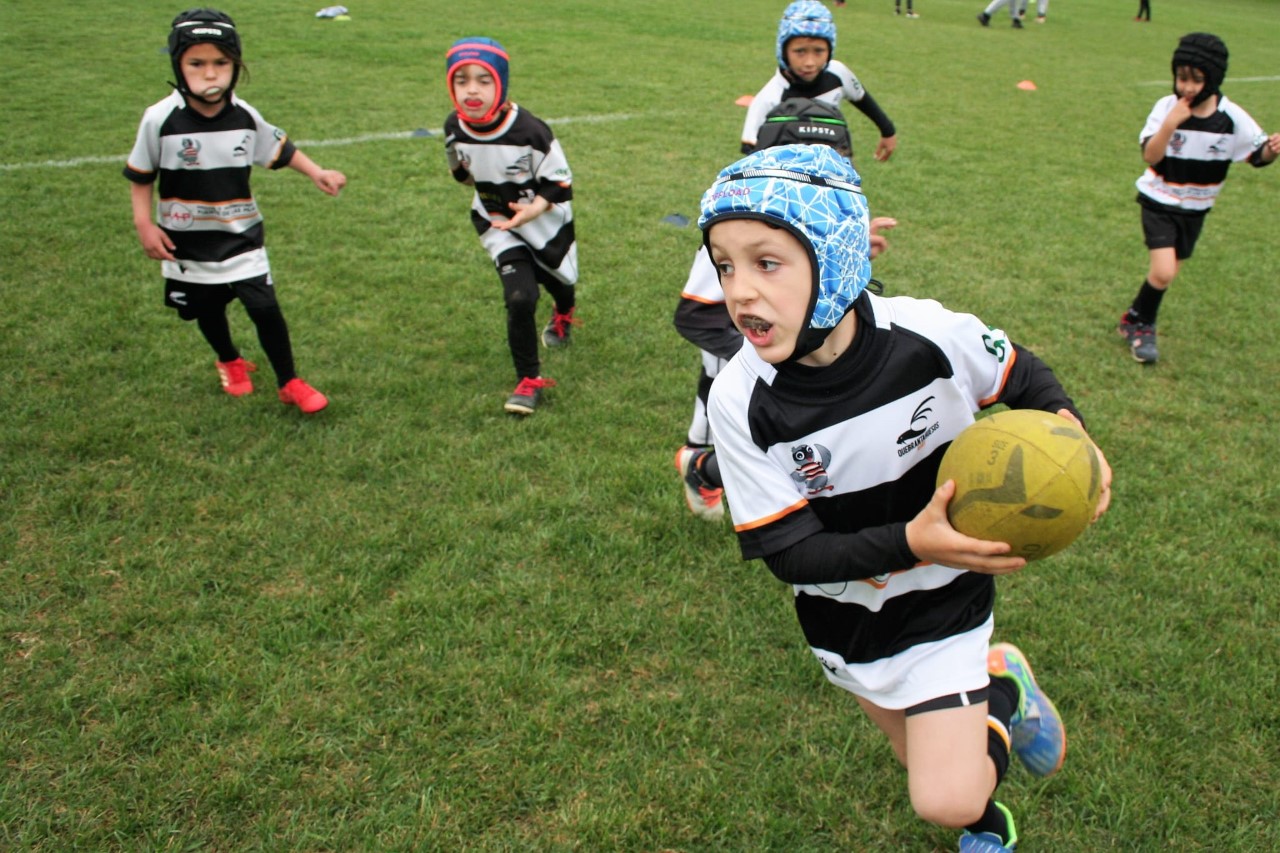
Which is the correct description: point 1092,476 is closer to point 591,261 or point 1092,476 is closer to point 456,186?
point 591,261

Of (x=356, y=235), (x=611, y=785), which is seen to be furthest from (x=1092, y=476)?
(x=356, y=235)

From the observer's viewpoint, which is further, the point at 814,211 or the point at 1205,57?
the point at 1205,57

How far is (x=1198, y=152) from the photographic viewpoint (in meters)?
6.12

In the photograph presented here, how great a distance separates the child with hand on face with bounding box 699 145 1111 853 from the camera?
2297 millimetres

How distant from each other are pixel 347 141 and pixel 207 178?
5962 millimetres

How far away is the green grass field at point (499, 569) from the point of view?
10.1 feet

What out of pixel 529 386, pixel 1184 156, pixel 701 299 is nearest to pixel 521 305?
pixel 529 386

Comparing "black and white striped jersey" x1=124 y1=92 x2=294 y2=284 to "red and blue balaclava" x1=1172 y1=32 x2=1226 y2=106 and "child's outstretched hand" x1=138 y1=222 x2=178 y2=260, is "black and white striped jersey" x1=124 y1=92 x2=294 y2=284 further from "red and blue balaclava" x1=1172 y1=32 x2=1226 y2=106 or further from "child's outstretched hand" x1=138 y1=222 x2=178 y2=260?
"red and blue balaclava" x1=1172 y1=32 x2=1226 y2=106

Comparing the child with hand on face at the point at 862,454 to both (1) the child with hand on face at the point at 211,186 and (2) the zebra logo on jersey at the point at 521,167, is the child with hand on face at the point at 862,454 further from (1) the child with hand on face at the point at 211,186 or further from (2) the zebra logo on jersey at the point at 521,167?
(1) the child with hand on face at the point at 211,186

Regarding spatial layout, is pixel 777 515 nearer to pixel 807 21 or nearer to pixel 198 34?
pixel 198 34

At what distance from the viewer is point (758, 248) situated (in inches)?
90.6

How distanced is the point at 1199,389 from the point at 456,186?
670 centimetres

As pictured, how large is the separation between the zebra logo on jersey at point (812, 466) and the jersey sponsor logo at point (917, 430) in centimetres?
21

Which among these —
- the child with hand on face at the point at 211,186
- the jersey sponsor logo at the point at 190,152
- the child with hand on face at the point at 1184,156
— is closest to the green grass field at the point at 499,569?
the child with hand on face at the point at 1184,156
